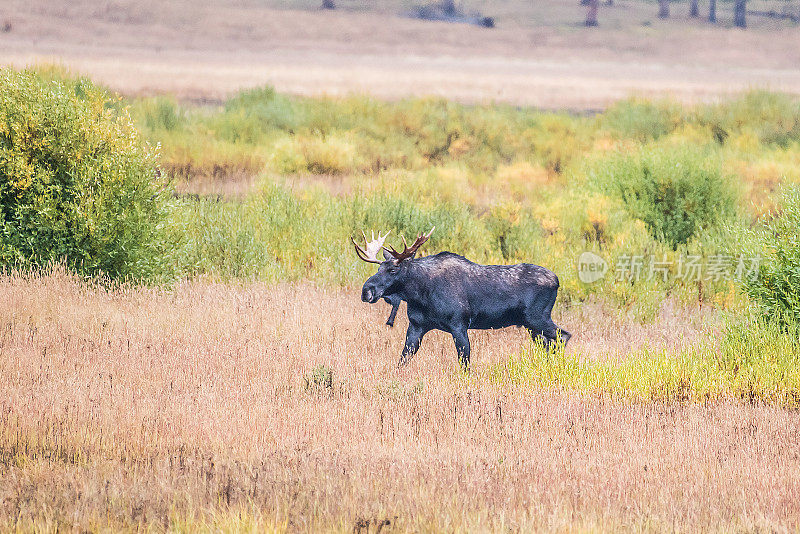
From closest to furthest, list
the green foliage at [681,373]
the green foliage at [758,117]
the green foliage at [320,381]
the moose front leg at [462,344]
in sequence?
the green foliage at [320,381], the green foliage at [681,373], the moose front leg at [462,344], the green foliage at [758,117]

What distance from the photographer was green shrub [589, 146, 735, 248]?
15805mm

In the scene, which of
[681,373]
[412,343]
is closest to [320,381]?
[412,343]

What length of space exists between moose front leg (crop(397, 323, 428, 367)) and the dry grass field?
0.41 ft

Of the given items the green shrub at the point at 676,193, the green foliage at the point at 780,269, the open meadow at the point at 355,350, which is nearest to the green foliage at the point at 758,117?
the open meadow at the point at 355,350

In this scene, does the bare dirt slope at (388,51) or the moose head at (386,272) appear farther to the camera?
the bare dirt slope at (388,51)

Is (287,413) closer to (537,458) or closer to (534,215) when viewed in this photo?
(537,458)

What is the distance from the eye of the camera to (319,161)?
23.5 m

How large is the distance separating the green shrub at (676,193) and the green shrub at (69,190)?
8046mm

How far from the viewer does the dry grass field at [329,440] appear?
5562 mm

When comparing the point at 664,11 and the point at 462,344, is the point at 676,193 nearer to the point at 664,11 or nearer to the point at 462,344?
the point at 462,344

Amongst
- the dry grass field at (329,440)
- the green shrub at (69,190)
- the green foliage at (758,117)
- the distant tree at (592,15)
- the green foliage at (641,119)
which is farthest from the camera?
the distant tree at (592,15)

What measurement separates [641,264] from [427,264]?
5.69 meters

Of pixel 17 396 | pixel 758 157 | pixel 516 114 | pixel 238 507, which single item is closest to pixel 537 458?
pixel 238 507

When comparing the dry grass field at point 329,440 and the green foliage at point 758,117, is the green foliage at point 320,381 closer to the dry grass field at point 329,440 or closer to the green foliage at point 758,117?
the dry grass field at point 329,440
